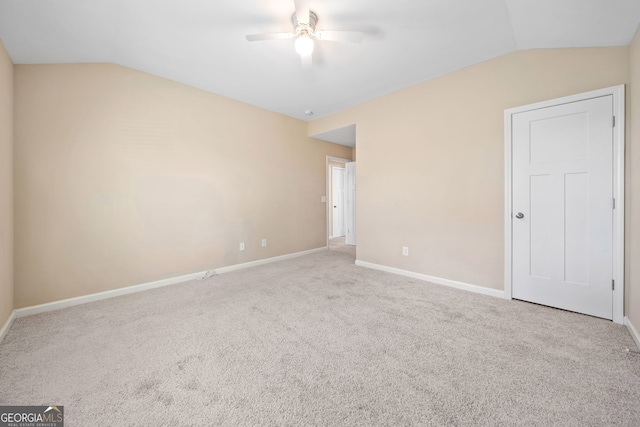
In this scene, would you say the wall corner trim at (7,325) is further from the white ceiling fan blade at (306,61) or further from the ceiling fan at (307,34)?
the white ceiling fan blade at (306,61)

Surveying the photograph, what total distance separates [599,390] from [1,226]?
14.2 ft

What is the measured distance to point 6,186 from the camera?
2053mm

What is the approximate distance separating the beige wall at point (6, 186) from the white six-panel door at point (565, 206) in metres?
4.67

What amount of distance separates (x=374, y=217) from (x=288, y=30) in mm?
2593

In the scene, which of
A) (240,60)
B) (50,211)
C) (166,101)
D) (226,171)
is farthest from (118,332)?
(240,60)

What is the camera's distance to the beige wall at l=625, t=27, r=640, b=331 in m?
1.76

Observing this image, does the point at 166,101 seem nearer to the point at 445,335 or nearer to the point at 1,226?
the point at 1,226

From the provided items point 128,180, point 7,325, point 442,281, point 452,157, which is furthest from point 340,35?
point 7,325

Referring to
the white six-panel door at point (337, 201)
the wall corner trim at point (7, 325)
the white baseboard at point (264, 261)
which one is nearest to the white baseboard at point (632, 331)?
the white baseboard at point (264, 261)

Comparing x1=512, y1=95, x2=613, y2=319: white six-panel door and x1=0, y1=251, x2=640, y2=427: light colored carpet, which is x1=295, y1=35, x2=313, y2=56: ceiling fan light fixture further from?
x1=0, y1=251, x2=640, y2=427: light colored carpet

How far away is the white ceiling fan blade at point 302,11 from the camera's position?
1.67 m

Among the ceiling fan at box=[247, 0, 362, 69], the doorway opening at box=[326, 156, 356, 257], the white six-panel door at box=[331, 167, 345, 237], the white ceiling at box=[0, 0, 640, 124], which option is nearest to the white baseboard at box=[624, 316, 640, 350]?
the white ceiling at box=[0, 0, 640, 124]

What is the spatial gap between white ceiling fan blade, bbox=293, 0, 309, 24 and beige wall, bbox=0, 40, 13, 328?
8.17 feet

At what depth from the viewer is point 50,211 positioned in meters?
2.37
